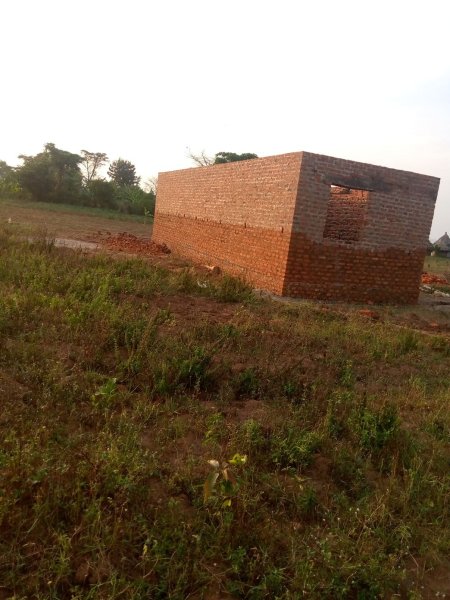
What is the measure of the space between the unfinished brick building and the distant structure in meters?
26.4

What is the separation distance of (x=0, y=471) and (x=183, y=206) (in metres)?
12.9

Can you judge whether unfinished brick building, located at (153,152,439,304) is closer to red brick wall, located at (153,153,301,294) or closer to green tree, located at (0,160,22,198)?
red brick wall, located at (153,153,301,294)

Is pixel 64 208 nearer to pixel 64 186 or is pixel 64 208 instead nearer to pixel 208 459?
pixel 64 186

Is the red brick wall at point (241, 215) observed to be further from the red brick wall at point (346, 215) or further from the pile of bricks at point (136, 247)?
the red brick wall at point (346, 215)

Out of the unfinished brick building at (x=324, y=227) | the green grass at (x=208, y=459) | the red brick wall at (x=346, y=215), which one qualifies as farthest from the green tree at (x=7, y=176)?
the green grass at (x=208, y=459)

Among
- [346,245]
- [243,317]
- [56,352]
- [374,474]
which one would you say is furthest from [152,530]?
[346,245]

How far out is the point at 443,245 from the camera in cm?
3559

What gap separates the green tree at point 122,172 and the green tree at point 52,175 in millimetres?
17190

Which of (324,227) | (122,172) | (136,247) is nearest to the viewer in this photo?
(324,227)

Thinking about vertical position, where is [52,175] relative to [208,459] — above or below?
above

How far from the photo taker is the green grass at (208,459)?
2205 mm

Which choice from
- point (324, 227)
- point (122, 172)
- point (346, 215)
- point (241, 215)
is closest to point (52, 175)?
point (122, 172)

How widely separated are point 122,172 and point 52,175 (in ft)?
67.2

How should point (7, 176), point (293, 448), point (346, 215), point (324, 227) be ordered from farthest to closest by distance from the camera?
1. point (7, 176)
2. point (346, 215)
3. point (324, 227)
4. point (293, 448)
